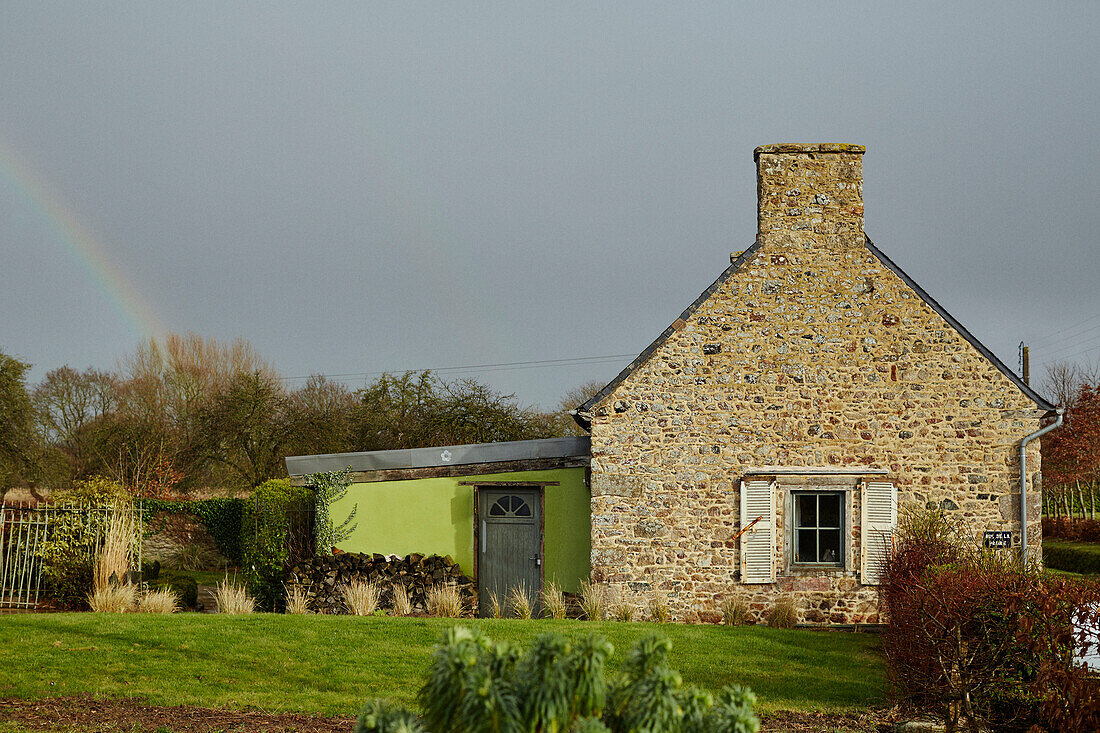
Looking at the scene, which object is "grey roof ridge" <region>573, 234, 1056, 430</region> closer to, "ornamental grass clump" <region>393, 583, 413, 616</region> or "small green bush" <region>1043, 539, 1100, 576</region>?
"ornamental grass clump" <region>393, 583, 413, 616</region>

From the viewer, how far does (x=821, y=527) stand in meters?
13.8

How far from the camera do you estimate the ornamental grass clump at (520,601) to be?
529 inches

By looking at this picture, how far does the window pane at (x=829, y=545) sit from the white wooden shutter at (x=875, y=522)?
1.22ft

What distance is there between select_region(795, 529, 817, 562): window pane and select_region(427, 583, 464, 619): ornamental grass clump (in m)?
4.96

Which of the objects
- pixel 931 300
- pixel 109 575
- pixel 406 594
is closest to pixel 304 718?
pixel 406 594

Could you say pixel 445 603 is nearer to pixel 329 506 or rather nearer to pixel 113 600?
pixel 329 506

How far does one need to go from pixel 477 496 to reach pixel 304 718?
7251 millimetres

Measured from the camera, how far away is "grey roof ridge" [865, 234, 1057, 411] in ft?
44.7

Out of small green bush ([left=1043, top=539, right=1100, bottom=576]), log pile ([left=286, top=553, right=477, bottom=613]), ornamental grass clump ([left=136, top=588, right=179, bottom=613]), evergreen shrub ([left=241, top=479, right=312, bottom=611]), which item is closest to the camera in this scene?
ornamental grass clump ([left=136, top=588, right=179, bottom=613])

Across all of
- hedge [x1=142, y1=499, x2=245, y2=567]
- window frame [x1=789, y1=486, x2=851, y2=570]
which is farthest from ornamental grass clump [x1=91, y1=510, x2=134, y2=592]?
window frame [x1=789, y1=486, x2=851, y2=570]

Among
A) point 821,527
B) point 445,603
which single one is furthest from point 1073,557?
point 445,603

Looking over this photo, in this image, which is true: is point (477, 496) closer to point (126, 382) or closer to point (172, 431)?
point (172, 431)

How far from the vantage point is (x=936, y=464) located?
1367 centimetres

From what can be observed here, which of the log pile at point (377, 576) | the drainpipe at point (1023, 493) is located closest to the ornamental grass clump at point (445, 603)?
the log pile at point (377, 576)
